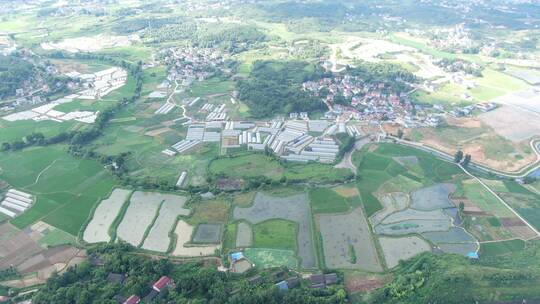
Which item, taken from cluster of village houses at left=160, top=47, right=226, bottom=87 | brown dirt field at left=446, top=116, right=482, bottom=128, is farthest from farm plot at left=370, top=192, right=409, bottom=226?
cluster of village houses at left=160, top=47, right=226, bottom=87

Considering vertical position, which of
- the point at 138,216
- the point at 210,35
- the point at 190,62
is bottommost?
the point at 138,216

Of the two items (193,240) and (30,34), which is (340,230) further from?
(30,34)

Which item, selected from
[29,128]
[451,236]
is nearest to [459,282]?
[451,236]

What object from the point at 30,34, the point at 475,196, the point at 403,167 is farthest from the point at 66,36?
the point at 475,196

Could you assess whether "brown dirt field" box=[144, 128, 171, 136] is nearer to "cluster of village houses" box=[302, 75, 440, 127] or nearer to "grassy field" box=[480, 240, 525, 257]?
"cluster of village houses" box=[302, 75, 440, 127]

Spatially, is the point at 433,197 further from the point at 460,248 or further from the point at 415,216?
the point at 460,248

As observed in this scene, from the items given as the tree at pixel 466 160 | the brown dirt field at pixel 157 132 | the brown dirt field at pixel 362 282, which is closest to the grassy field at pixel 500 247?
the brown dirt field at pixel 362 282
